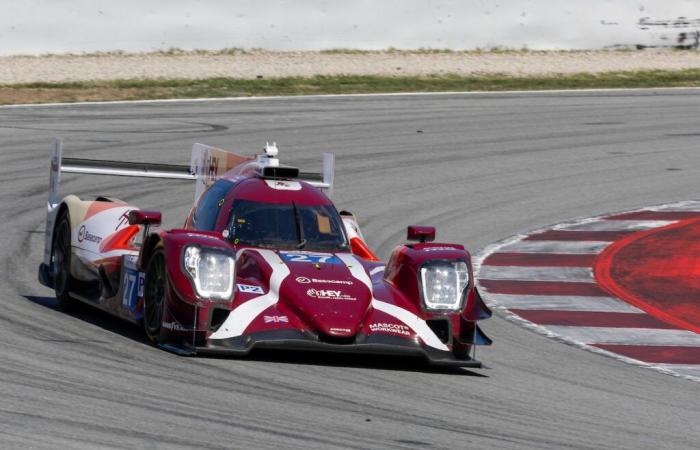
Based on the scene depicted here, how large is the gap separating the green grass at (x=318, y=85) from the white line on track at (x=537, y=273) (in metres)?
12.3

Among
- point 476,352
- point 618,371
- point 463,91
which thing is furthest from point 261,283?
point 463,91

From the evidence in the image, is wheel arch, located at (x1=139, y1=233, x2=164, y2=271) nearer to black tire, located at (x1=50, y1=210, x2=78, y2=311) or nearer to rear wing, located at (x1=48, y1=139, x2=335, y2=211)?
black tire, located at (x1=50, y1=210, x2=78, y2=311)

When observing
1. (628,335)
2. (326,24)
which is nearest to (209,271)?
(628,335)

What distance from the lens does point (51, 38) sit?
2653cm

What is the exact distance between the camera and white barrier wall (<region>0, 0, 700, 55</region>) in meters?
26.5

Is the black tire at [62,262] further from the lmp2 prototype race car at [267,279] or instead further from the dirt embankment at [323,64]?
the dirt embankment at [323,64]

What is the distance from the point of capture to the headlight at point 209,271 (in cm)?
897

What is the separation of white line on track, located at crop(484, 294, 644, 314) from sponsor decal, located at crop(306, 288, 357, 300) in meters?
3.52

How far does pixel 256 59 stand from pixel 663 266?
1518 centimetres

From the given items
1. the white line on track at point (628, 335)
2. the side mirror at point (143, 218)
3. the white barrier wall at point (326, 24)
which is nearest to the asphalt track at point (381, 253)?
the white line on track at point (628, 335)

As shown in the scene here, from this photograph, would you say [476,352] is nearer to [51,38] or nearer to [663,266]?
[663,266]

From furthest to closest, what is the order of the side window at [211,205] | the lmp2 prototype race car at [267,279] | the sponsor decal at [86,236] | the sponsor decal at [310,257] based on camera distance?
the sponsor decal at [86,236], the side window at [211,205], the sponsor decal at [310,257], the lmp2 prototype race car at [267,279]

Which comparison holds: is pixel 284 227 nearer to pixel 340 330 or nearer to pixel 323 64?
pixel 340 330

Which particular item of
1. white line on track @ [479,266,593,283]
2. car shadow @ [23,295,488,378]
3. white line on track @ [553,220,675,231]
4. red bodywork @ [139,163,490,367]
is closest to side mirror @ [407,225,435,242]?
red bodywork @ [139,163,490,367]
